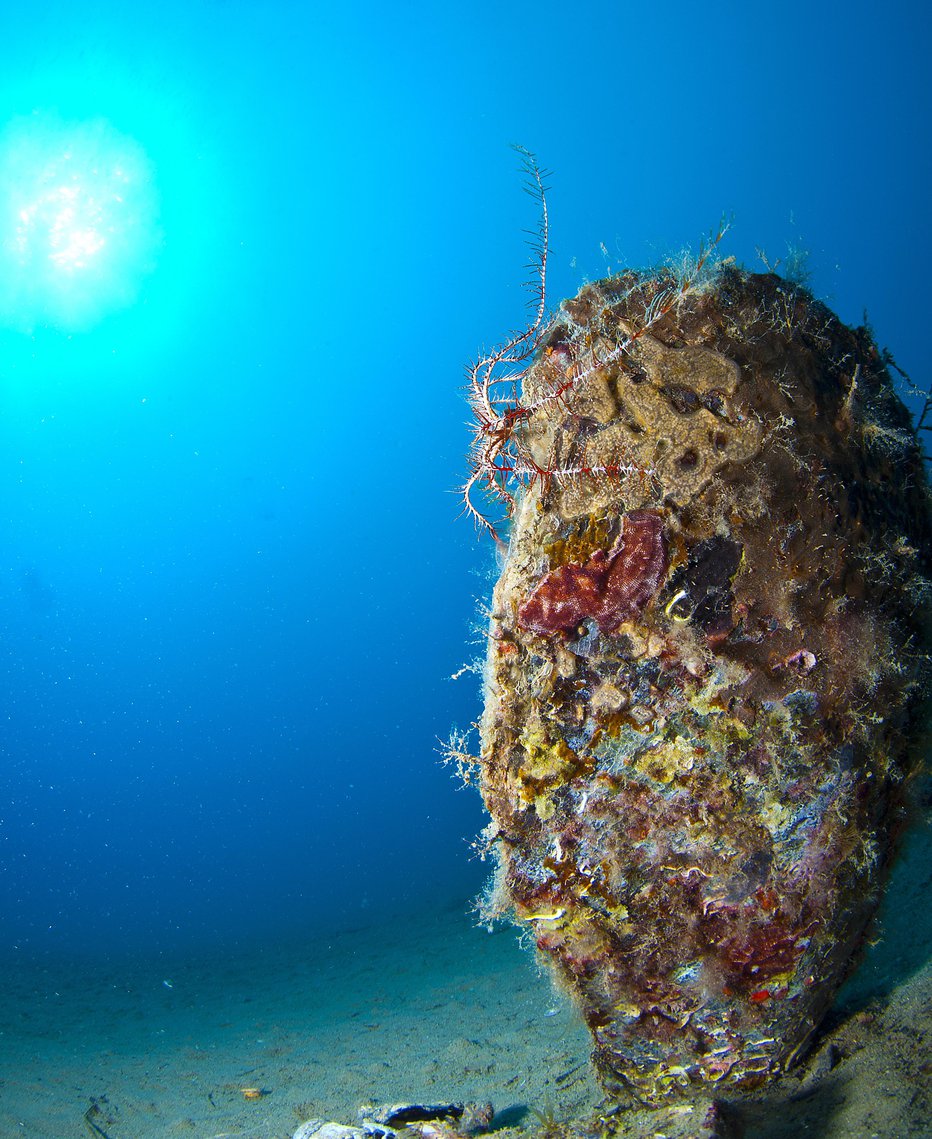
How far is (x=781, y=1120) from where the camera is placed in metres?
2.74

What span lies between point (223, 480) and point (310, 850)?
23133 mm

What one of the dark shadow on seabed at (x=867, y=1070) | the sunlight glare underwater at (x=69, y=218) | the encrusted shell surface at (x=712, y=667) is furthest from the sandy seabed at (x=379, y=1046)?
the sunlight glare underwater at (x=69, y=218)

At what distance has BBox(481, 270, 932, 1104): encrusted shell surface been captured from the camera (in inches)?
94.3

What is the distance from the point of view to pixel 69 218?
2502 centimetres

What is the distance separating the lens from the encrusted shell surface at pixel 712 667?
2.40m

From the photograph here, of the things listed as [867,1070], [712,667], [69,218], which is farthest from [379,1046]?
[69,218]

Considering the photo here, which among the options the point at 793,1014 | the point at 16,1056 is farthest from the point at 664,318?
the point at 16,1056

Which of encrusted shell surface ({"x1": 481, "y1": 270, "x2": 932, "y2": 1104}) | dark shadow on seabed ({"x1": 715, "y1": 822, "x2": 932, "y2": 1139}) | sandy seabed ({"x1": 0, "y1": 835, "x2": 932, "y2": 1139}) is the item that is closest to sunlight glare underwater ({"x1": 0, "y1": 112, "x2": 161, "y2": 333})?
sandy seabed ({"x1": 0, "y1": 835, "x2": 932, "y2": 1139})

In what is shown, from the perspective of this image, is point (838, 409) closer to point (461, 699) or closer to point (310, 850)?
point (310, 850)

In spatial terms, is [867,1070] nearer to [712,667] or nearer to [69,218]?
[712,667]

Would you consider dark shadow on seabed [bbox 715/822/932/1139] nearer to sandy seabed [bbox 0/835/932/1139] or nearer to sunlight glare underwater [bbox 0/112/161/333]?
sandy seabed [bbox 0/835/932/1139]

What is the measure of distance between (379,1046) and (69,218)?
31.3 m

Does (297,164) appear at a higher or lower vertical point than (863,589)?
higher

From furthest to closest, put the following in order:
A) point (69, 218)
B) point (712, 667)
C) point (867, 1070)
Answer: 1. point (69, 218)
2. point (867, 1070)
3. point (712, 667)
